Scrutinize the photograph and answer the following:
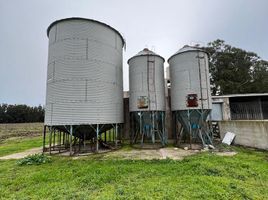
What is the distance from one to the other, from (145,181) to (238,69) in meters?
26.5

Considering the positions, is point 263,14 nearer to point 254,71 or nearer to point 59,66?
point 59,66

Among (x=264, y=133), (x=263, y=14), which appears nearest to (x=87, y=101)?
(x=264, y=133)

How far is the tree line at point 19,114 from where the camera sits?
217 feet

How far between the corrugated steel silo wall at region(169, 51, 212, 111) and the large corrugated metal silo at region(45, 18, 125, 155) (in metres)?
4.32

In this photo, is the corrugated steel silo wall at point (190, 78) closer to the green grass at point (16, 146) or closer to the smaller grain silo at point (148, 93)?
the smaller grain silo at point (148, 93)

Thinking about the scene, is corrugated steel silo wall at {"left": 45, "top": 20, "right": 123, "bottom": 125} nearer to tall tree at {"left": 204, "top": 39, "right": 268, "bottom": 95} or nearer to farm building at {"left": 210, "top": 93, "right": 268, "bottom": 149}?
farm building at {"left": 210, "top": 93, "right": 268, "bottom": 149}

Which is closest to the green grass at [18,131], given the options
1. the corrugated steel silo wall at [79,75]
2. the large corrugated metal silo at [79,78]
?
the large corrugated metal silo at [79,78]

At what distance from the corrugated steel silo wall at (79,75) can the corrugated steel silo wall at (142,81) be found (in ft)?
5.85

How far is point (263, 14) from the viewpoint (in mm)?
11383

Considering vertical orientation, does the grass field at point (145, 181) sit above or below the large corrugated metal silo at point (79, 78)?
below

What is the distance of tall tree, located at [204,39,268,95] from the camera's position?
24.8m

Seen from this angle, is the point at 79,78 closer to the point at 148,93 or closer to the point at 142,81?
the point at 142,81

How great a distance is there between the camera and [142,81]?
37.1ft

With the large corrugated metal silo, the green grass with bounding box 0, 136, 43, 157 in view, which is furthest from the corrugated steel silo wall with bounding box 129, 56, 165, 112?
the green grass with bounding box 0, 136, 43, 157
